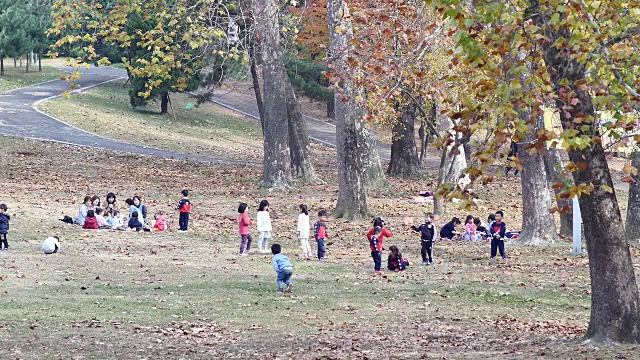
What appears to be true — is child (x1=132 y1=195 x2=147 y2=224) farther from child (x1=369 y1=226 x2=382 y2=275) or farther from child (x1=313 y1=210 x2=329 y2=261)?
child (x1=369 y1=226 x2=382 y2=275)

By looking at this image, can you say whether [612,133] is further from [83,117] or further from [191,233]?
[83,117]

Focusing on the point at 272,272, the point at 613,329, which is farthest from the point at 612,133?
the point at 272,272

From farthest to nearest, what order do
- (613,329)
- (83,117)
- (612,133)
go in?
(83,117) < (613,329) < (612,133)

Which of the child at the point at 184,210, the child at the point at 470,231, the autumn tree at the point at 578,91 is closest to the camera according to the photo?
the autumn tree at the point at 578,91

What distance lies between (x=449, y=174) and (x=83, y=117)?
30461mm

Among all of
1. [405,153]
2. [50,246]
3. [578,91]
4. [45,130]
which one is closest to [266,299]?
[50,246]

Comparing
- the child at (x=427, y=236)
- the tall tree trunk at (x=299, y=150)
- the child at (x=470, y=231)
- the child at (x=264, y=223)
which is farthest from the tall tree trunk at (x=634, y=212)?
the tall tree trunk at (x=299, y=150)

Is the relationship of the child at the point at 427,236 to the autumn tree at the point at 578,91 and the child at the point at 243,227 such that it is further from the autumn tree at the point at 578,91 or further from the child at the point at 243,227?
the autumn tree at the point at 578,91

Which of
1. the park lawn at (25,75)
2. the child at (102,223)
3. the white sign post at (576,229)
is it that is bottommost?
the child at (102,223)

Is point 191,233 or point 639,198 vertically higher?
point 639,198

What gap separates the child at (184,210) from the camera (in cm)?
2635

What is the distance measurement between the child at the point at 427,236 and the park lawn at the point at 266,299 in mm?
386

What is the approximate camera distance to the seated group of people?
26.1 m

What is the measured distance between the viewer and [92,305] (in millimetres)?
16125
